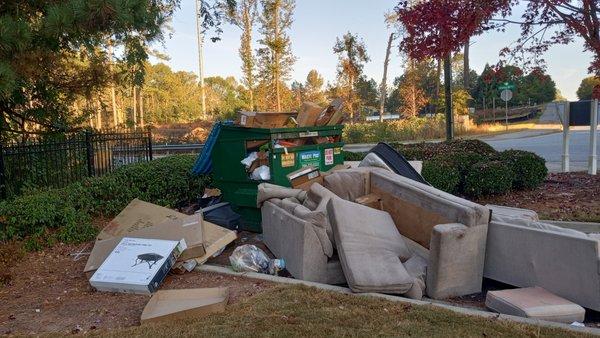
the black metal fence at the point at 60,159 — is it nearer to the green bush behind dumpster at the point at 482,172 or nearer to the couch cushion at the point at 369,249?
the couch cushion at the point at 369,249

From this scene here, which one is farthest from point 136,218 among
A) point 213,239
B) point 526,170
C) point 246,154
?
point 526,170

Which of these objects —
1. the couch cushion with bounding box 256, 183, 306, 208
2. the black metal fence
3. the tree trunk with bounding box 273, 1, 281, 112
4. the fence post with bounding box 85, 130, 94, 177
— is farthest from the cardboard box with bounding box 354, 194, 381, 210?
the tree trunk with bounding box 273, 1, 281, 112

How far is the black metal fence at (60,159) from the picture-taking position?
309 inches

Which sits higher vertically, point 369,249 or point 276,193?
point 276,193

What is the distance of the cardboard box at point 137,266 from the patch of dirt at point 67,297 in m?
0.09

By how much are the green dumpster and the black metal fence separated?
286 centimetres

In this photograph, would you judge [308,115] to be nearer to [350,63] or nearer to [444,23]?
[444,23]

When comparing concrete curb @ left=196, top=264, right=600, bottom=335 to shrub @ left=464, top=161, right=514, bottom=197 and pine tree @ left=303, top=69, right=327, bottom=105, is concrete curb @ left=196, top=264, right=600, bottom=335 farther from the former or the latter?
pine tree @ left=303, top=69, right=327, bottom=105

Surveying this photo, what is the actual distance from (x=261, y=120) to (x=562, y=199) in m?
4.89

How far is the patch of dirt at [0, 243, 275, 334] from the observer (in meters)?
4.05

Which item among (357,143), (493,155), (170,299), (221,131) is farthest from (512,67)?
(357,143)

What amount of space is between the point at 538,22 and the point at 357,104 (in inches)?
1165

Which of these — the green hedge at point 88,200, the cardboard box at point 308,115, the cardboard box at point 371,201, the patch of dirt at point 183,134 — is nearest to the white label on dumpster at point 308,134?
the cardboard box at point 308,115

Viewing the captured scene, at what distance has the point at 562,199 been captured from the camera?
804 cm
